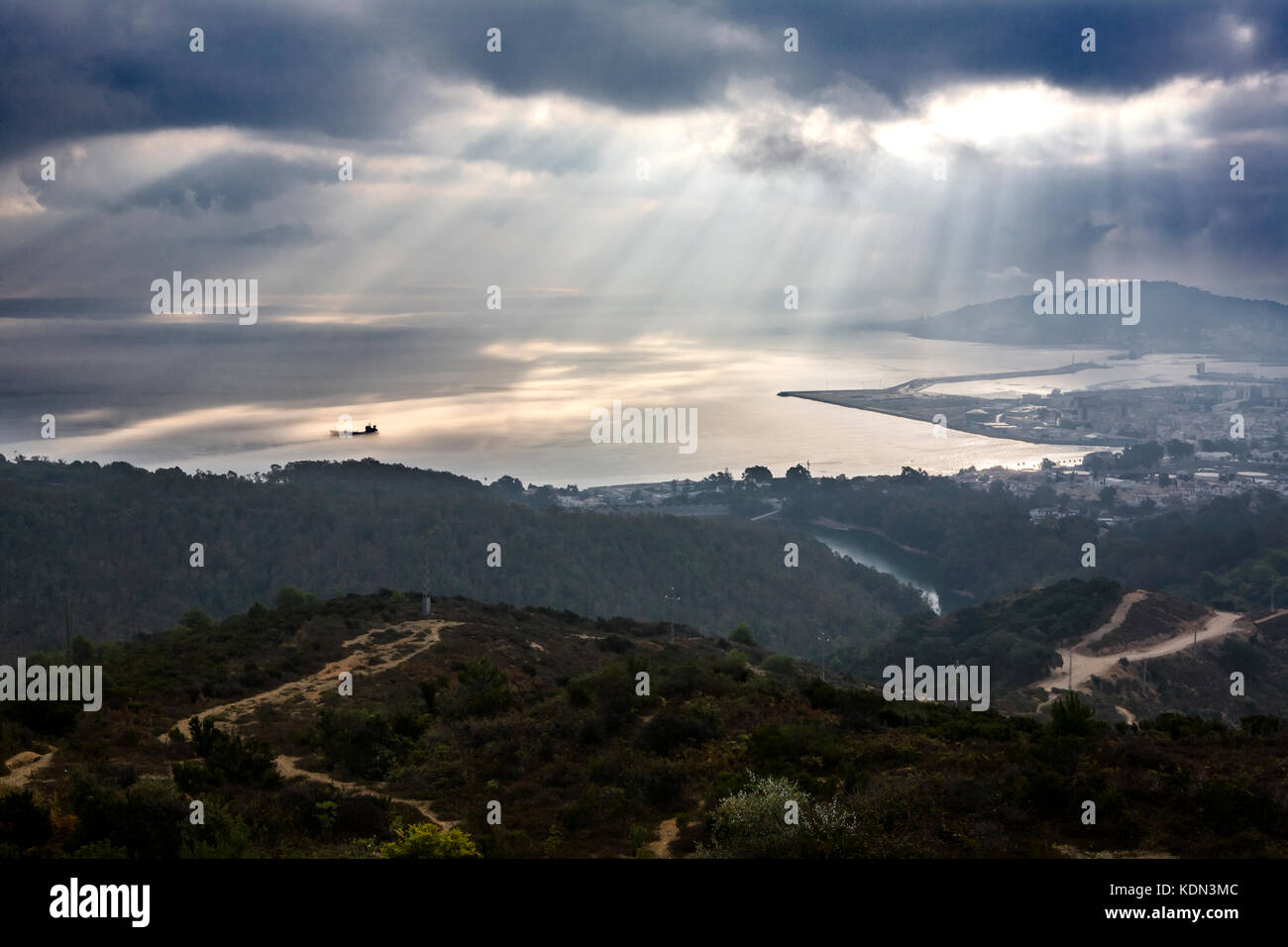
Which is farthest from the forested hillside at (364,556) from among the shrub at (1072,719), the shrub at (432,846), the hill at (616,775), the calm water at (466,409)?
the shrub at (1072,719)

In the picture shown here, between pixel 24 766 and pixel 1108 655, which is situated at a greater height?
pixel 24 766

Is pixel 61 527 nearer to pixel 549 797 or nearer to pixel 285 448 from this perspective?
pixel 285 448

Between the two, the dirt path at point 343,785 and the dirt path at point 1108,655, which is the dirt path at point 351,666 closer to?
the dirt path at point 343,785

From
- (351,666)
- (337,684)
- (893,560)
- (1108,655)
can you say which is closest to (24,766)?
(337,684)

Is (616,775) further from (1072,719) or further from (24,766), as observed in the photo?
(24,766)

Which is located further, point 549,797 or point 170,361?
point 170,361

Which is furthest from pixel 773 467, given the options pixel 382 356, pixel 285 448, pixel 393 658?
pixel 393 658
